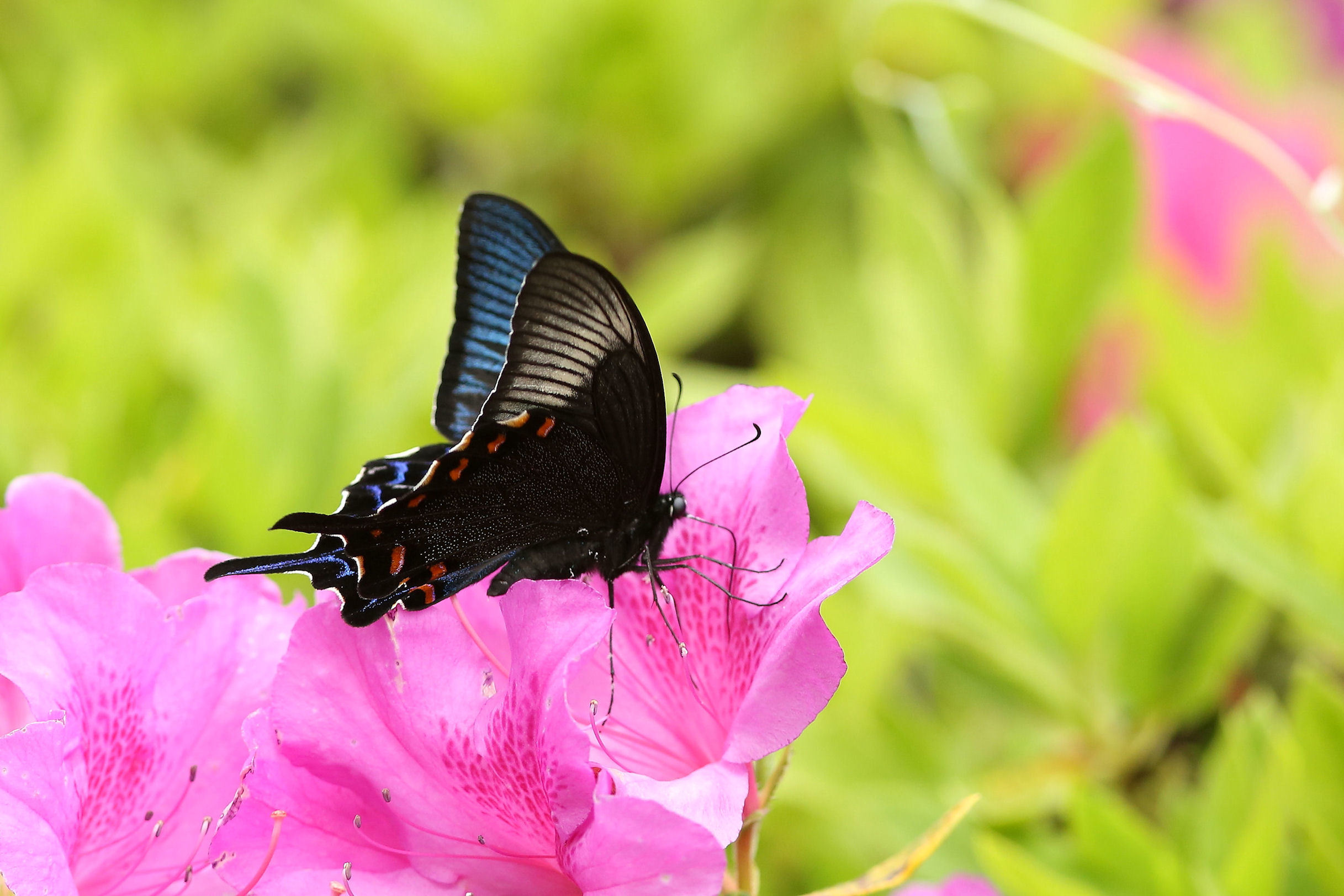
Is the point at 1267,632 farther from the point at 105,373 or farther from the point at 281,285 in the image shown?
the point at 105,373

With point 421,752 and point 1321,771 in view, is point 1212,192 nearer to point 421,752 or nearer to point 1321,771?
point 1321,771

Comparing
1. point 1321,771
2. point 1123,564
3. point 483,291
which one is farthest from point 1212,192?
point 483,291

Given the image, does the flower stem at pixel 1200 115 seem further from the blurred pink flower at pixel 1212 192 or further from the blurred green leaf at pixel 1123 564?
the blurred pink flower at pixel 1212 192

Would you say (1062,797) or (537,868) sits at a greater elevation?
(537,868)

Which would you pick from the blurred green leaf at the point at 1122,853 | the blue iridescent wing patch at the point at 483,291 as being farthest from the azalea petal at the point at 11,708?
the blurred green leaf at the point at 1122,853

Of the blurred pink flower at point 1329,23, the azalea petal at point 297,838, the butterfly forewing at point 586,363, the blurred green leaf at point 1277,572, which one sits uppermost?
the butterfly forewing at point 586,363

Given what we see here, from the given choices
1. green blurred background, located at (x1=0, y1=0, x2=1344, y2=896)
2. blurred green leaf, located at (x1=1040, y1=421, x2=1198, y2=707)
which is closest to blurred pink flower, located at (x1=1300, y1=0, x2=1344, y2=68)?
green blurred background, located at (x1=0, y1=0, x2=1344, y2=896)

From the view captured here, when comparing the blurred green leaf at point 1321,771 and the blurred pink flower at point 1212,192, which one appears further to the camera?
the blurred pink flower at point 1212,192

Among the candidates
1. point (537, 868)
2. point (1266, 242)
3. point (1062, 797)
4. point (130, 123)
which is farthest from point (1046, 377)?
point (130, 123)
